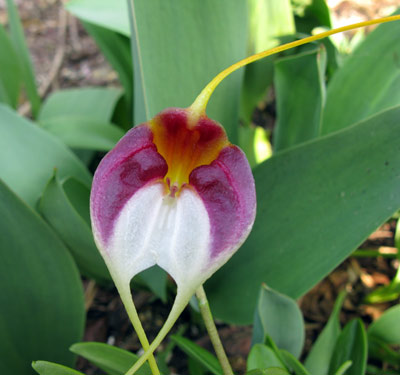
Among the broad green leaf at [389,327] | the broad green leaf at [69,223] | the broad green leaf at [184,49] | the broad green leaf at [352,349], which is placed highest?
the broad green leaf at [184,49]

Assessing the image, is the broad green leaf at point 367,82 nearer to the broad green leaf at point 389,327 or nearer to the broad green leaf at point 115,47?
the broad green leaf at point 389,327

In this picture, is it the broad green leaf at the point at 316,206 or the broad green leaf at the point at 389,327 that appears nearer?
the broad green leaf at the point at 316,206

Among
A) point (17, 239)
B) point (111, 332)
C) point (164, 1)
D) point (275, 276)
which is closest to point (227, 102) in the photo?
point (164, 1)

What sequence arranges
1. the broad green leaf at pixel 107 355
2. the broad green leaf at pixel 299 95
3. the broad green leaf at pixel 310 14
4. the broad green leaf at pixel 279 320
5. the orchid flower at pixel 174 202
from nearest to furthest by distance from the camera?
the orchid flower at pixel 174 202 → the broad green leaf at pixel 107 355 → the broad green leaf at pixel 279 320 → the broad green leaf at pixel 299 95 → the broad green leaf at pixel 310 14

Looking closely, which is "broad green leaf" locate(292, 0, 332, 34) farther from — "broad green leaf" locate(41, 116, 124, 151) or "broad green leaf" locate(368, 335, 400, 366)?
"broad green leaf" locate(368, 335, 400, 366)

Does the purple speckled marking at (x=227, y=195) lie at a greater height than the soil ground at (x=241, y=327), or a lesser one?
greater

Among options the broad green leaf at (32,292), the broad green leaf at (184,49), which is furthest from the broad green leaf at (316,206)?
the broad green leaf at (32,292)
